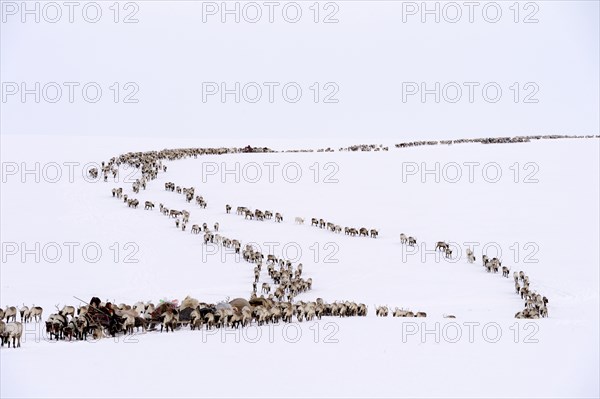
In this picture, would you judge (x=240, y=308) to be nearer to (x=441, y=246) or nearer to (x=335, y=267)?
(x=335, y=267)

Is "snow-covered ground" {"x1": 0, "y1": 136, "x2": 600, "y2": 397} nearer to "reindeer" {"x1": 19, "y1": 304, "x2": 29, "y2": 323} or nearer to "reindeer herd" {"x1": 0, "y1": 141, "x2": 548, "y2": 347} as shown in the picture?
"reindeer" {"x1": 19, "y1": 304, "x2": 29, "y2": 323}

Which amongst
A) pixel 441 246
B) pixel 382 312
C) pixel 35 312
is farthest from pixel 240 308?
pixel 441 246

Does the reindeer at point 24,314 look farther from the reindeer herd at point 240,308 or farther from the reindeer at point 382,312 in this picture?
the reindeer at point 382,312

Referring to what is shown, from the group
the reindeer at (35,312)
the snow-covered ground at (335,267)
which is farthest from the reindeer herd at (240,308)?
the snow-covered ground at (335,267)

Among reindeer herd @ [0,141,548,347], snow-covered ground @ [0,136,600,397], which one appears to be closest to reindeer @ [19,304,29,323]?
reindeer herd @ [0,141,548,347]

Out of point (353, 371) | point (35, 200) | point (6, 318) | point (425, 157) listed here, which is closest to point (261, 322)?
point (353, 371)

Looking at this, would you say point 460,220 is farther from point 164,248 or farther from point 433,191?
point 164,248
